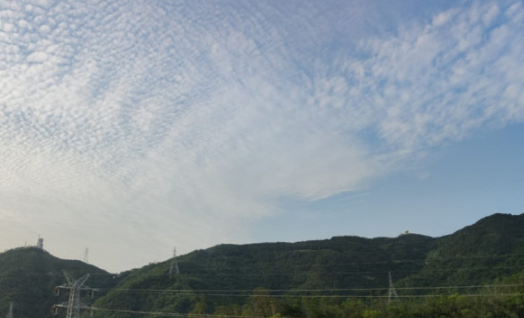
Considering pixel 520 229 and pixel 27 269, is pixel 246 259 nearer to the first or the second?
pixel 27 269

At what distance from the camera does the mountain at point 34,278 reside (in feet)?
243

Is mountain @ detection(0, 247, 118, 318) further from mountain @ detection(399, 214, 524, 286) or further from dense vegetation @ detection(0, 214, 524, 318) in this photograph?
mountain @ detection(399, 214, 524, 286)

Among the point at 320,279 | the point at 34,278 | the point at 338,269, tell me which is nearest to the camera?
the point at 320,279

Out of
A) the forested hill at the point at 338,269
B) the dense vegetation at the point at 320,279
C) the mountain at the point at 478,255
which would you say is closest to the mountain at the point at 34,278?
the dense vegetation at the point at 320,279

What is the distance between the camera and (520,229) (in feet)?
236

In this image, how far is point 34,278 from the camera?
84.2 meters

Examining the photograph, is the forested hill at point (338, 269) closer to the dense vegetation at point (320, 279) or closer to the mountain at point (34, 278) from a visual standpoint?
the dense vegetation at point (320, 279)

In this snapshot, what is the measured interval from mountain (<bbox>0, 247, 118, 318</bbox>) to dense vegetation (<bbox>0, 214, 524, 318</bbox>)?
25 cm

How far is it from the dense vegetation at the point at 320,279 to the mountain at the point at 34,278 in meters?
0.25

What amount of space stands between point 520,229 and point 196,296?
53.6m

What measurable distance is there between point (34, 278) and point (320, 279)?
5540 cm

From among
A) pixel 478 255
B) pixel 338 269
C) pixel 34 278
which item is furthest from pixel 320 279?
pixel 34 278

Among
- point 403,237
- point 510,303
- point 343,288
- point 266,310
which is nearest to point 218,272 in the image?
point 343,288

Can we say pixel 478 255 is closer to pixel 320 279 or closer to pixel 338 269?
pixel 338 269
